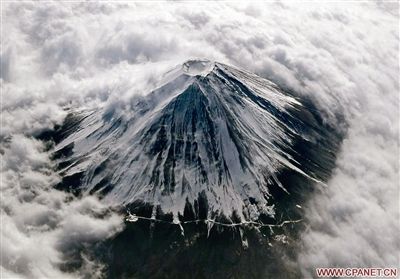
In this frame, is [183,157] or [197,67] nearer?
[183,157]

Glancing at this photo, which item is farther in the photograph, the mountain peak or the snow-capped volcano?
the mountain peak

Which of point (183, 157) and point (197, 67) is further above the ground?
point (197, 67)

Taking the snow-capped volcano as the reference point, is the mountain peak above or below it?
above

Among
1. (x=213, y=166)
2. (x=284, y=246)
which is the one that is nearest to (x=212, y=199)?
(x=213, y=166)

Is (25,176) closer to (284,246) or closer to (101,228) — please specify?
(101,228)

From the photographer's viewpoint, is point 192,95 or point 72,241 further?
point 192,95

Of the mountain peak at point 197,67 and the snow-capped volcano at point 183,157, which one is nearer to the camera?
the snow-capped volcano at point 183,157

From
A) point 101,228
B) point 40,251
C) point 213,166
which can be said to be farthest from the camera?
point 213,166

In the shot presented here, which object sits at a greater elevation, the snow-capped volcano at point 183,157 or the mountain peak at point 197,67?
the mountain peak at point 197,67
